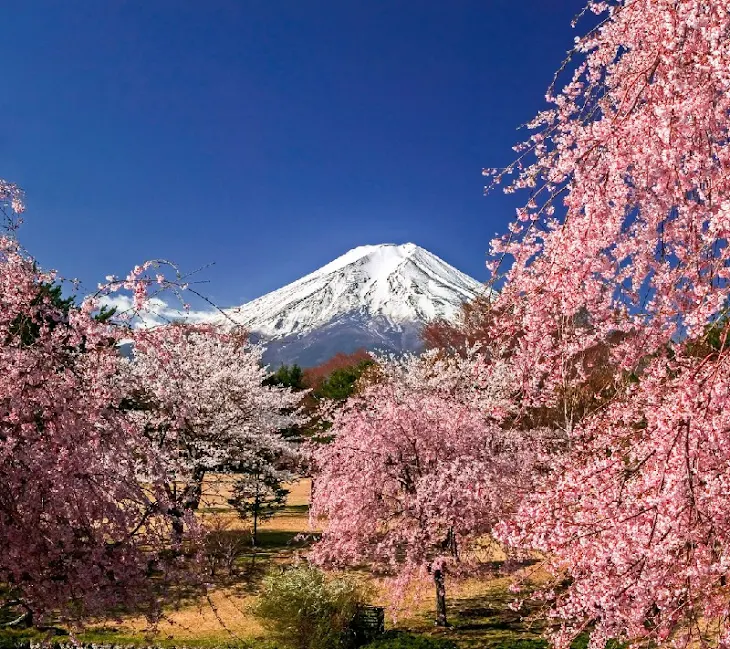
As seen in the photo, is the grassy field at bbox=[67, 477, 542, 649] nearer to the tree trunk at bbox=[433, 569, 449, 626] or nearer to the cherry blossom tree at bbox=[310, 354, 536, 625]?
the tree trunk at bbox=[433, 569, 449, 626]

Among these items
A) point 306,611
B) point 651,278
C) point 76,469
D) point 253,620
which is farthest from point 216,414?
point 651,278

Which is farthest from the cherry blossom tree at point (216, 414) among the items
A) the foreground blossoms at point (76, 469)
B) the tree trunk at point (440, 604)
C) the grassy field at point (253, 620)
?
the foreground blossoms at point (76, 469)

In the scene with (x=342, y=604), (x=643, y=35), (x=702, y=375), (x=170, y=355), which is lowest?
(x=342, y=604)

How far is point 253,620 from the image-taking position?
13.7 metres

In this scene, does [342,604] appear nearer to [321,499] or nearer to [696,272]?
[321,499]

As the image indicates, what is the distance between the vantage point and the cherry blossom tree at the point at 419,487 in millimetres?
11430

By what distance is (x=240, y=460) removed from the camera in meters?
20.5

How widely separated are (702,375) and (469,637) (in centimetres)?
1016

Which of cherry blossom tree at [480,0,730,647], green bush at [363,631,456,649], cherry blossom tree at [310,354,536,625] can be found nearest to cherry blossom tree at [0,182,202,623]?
cherry blossom tree at [480,0,730,647]

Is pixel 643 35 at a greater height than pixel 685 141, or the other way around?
pixel 643 35

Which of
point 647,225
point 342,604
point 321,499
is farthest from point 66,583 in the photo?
point 321,499

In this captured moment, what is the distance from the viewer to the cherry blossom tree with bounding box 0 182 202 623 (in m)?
5.02

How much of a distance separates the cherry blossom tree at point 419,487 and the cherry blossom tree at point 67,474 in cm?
640

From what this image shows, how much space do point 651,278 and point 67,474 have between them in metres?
4.63
